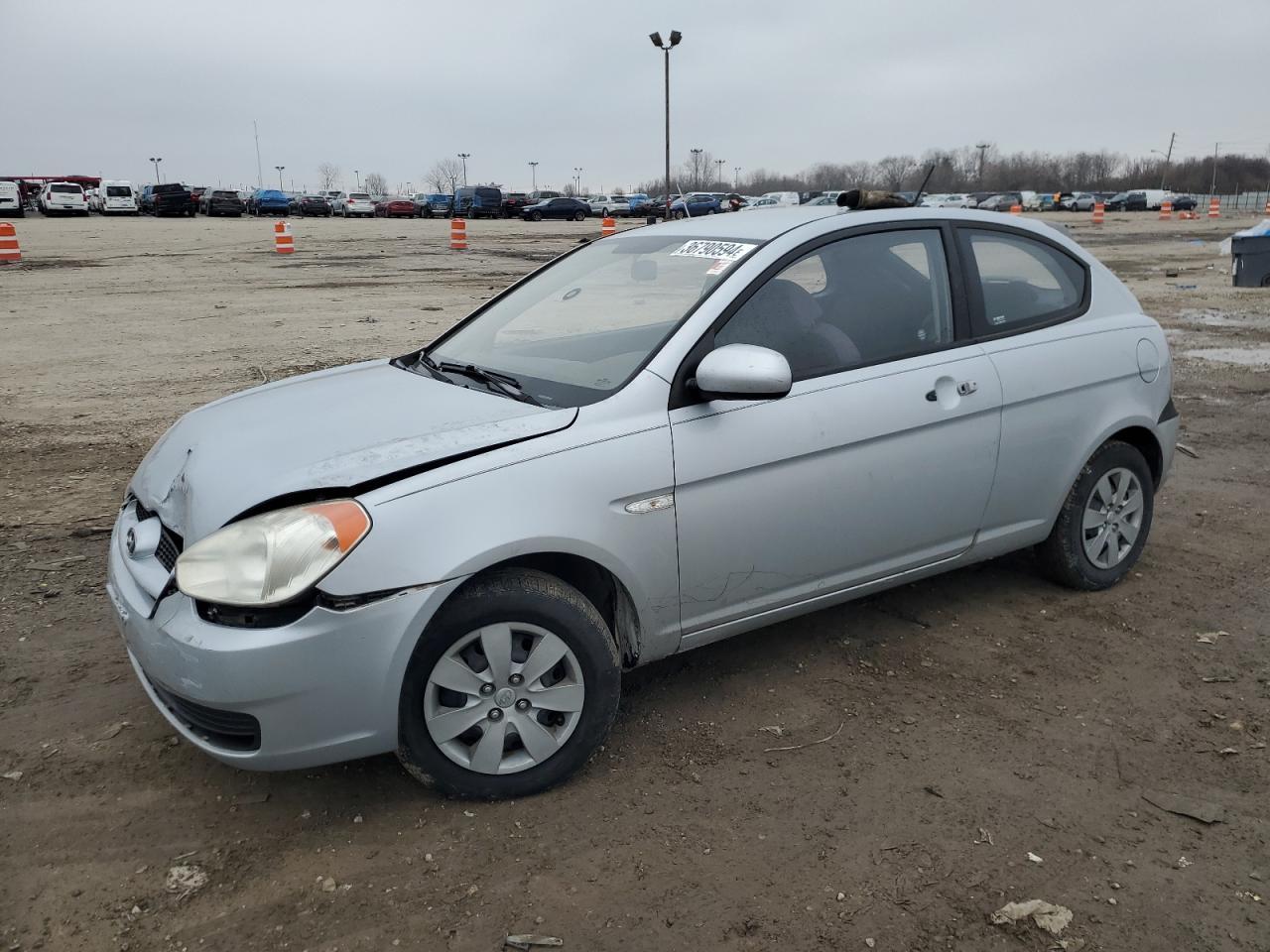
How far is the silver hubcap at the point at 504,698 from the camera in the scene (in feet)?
9.38

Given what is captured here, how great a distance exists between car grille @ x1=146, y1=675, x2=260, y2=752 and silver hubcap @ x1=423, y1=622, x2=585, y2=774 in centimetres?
46

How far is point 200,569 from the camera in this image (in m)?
2.71

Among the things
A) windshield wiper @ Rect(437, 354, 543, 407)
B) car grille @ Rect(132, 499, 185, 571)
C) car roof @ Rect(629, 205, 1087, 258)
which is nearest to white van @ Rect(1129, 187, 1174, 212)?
car roof @ Rect(629, 205, 1087, 258)

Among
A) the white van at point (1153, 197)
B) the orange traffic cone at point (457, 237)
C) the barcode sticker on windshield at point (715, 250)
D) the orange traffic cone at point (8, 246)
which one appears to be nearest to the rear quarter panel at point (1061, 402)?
the barcode sticker on windshield at point (715, 250)

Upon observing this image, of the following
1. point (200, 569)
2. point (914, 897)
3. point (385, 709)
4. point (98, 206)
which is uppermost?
point (98, 206)

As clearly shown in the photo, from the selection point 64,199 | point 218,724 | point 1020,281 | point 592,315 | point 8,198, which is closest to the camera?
point 218,724

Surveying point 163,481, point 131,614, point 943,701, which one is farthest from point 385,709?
point 943,701

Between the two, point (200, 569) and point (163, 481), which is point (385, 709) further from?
point (163, 481)

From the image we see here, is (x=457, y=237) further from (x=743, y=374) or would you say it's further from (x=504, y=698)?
(x=504, y=698)

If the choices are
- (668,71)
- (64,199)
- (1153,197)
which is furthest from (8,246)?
(1153,197)

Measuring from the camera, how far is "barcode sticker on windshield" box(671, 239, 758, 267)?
11.9ft

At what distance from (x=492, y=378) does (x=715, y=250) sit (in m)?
0.96

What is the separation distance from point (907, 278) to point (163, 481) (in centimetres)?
280

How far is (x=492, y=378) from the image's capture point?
3.59 metres
